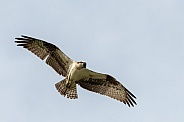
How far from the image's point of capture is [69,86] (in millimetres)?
23750

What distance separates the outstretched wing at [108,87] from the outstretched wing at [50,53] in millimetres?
864

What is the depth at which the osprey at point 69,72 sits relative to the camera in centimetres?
2366

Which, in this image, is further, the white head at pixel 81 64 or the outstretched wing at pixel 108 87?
the outstretched wing at pixel 108 87

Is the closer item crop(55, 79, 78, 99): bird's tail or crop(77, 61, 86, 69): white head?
crop(77, 61, 86, 69): white head

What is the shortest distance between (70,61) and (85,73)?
0.68 meters

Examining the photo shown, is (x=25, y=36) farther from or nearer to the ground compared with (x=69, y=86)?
farther from the ground

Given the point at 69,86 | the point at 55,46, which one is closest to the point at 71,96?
the point at 69,86

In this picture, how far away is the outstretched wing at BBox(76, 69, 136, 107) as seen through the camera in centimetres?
2420

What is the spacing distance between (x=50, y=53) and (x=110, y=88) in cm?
254

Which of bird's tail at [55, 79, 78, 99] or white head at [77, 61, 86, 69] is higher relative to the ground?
white head at [77, 61, 86, 69]

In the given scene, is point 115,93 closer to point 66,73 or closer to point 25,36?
point 66,73

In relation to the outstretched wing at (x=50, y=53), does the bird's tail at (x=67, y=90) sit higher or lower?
lower

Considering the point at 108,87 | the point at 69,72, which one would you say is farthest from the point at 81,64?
the point at 108,87

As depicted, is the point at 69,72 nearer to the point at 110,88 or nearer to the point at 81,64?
the point at 81,64
